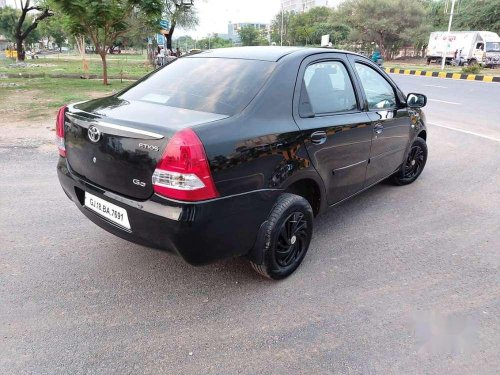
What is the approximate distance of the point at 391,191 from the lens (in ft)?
16.1

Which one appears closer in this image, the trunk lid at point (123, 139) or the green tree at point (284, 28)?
the trunk lid at point (123, 139)

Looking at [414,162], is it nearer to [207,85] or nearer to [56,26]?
[207,85]

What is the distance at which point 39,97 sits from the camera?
11.9m

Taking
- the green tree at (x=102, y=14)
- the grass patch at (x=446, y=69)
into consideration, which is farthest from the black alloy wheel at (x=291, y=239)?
the grass patch at (x=446, y=69)

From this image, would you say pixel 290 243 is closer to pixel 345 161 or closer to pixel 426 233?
pixel 345 161

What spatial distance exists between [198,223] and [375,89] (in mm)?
2506

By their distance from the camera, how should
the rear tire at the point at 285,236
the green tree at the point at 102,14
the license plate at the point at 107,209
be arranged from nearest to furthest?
the license plate at the point at 107,209 < the rear tire at the point at 285,236 < the green tree at the point at 102,14

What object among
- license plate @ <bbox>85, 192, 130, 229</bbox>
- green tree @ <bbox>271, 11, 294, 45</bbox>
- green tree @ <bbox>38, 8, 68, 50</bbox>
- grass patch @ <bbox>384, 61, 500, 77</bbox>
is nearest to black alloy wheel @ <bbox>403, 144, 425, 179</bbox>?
license plate @ <bbox>85, 192, 130, 229</bbox>

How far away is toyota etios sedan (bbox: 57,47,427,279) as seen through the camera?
2.35 meters

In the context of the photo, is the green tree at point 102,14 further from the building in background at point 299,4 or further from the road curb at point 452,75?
the building in background at point 299,4

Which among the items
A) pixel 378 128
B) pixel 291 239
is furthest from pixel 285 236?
pixel 378 128

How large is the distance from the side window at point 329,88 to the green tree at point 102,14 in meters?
12.1

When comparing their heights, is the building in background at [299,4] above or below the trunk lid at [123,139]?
above

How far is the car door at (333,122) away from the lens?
9.92 ft
